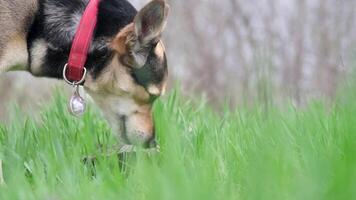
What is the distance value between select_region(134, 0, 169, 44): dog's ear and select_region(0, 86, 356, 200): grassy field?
0.48m

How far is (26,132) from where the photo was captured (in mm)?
4637

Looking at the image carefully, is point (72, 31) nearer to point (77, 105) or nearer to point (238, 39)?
point (77, 105)

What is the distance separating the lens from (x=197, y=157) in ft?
12.2

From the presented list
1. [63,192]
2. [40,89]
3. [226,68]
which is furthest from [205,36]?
[63,192]

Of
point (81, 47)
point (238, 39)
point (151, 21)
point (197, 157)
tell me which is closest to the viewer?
point (197, 157)

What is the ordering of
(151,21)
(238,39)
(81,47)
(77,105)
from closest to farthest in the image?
1. (151,21)
2. (81,47)
3. (77,105)
4. (238,39)

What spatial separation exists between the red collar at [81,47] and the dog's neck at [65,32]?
0.18ft

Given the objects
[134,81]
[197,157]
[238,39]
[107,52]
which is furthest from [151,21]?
[238,39]

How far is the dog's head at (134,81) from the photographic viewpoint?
4496 millimetres

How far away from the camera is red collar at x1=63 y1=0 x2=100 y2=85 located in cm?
455

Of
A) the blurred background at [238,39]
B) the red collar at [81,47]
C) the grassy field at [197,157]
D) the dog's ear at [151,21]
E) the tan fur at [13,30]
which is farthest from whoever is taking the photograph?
the blurred background at [238,39]

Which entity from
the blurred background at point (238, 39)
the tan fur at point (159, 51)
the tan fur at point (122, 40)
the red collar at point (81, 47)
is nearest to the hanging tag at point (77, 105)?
the red collar at point (81, 47)

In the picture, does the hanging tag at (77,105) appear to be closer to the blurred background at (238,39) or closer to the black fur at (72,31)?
the black fur at (72,31)

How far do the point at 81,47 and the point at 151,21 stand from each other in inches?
17.4
